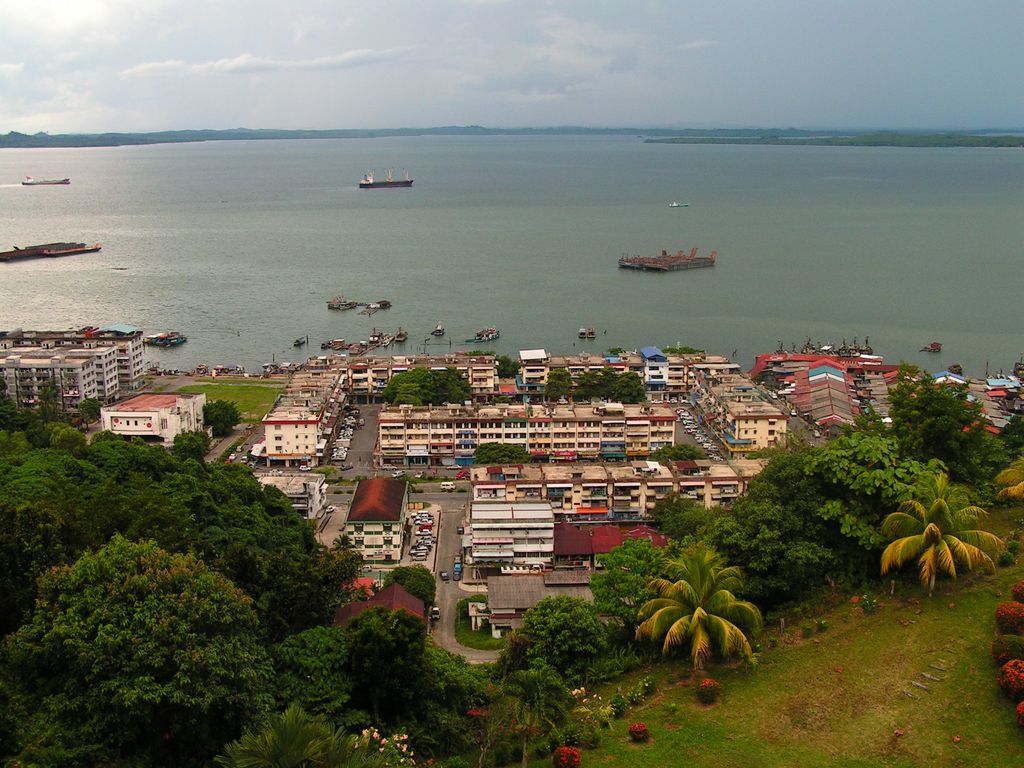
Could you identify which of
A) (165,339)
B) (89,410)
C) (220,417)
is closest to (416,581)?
(220,417)

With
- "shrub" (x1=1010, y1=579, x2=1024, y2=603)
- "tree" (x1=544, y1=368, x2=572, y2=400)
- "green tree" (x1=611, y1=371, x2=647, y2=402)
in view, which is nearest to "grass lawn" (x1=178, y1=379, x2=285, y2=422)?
"tree" (x1=544, y1=368, x2=572, y2=400)

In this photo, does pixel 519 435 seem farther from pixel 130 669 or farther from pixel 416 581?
pixel 130 669

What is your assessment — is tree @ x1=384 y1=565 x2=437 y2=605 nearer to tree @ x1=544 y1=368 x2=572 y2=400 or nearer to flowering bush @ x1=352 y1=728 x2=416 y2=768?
flowering bush @ x1=352 y1=728 x2=416 y2=768

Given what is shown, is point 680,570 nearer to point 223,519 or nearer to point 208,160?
point 223,519

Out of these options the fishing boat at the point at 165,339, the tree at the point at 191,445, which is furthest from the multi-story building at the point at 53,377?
the fishing boat at the point at 165,339

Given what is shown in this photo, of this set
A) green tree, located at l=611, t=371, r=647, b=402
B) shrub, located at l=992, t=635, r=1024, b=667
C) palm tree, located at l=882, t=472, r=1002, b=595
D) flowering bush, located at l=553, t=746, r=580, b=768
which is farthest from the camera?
green tree, located at l=611, t=371, r=647, b=402
